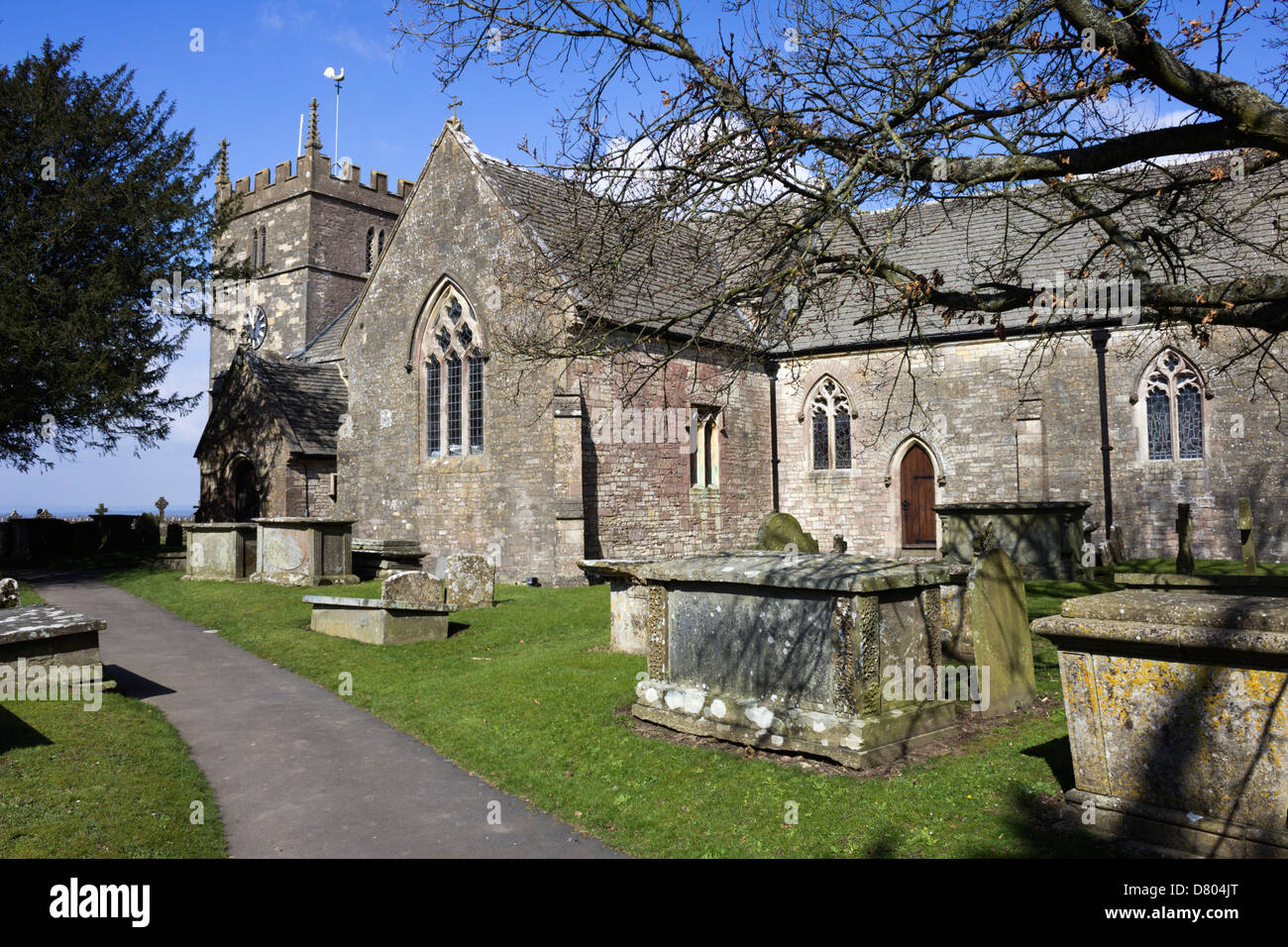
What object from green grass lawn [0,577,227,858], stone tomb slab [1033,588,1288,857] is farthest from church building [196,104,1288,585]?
stone tomb slab [1033,588,1288,857]

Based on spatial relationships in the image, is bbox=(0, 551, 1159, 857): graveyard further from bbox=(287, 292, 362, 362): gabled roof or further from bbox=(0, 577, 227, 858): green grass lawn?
bbox=(287, 292, 362, 362): gabled roof

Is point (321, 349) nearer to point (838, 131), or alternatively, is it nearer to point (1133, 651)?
point (838, 131)

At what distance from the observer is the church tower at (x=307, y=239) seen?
38.2 m

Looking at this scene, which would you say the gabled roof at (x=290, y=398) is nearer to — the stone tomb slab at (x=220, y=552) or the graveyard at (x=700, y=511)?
the graveyard at (x=700, y=511)

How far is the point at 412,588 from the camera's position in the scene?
12.0 metres

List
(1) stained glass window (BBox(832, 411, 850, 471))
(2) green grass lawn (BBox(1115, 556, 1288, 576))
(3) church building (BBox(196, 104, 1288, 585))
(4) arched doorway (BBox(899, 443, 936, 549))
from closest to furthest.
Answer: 1. (2) green grass lawn (BBox(1115, 556, 1288, 576))
2. (3) church building (BBox(196, 104, 1288, 585))
3. (4) arched doorway (BBox(899, 443, 936, 549))
4. (1) stained glass window (BBox(832, 411, 850, 471))

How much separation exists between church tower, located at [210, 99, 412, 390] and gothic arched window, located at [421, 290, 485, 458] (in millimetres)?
19409

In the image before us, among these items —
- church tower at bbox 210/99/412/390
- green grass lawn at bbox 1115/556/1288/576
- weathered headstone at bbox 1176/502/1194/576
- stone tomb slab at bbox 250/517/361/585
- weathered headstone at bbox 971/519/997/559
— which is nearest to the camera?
weathered headstone at bbox 1176/502/1194/576

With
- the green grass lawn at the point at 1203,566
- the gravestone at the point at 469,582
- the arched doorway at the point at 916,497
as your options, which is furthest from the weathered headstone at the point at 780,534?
the arched doorway at the point at 916,497

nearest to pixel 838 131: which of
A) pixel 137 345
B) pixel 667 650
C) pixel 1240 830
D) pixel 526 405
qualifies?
pixel 667 650

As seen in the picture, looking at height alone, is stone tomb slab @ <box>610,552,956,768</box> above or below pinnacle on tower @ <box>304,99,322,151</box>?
below

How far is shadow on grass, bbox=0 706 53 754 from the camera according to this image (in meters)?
6.51

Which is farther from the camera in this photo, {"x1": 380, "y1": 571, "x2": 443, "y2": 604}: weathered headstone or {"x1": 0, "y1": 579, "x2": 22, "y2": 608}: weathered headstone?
{"x1": 380, "y1": 571, "x2": 443, "y2": 604}: weathered headstone

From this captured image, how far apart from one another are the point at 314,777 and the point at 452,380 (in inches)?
611
